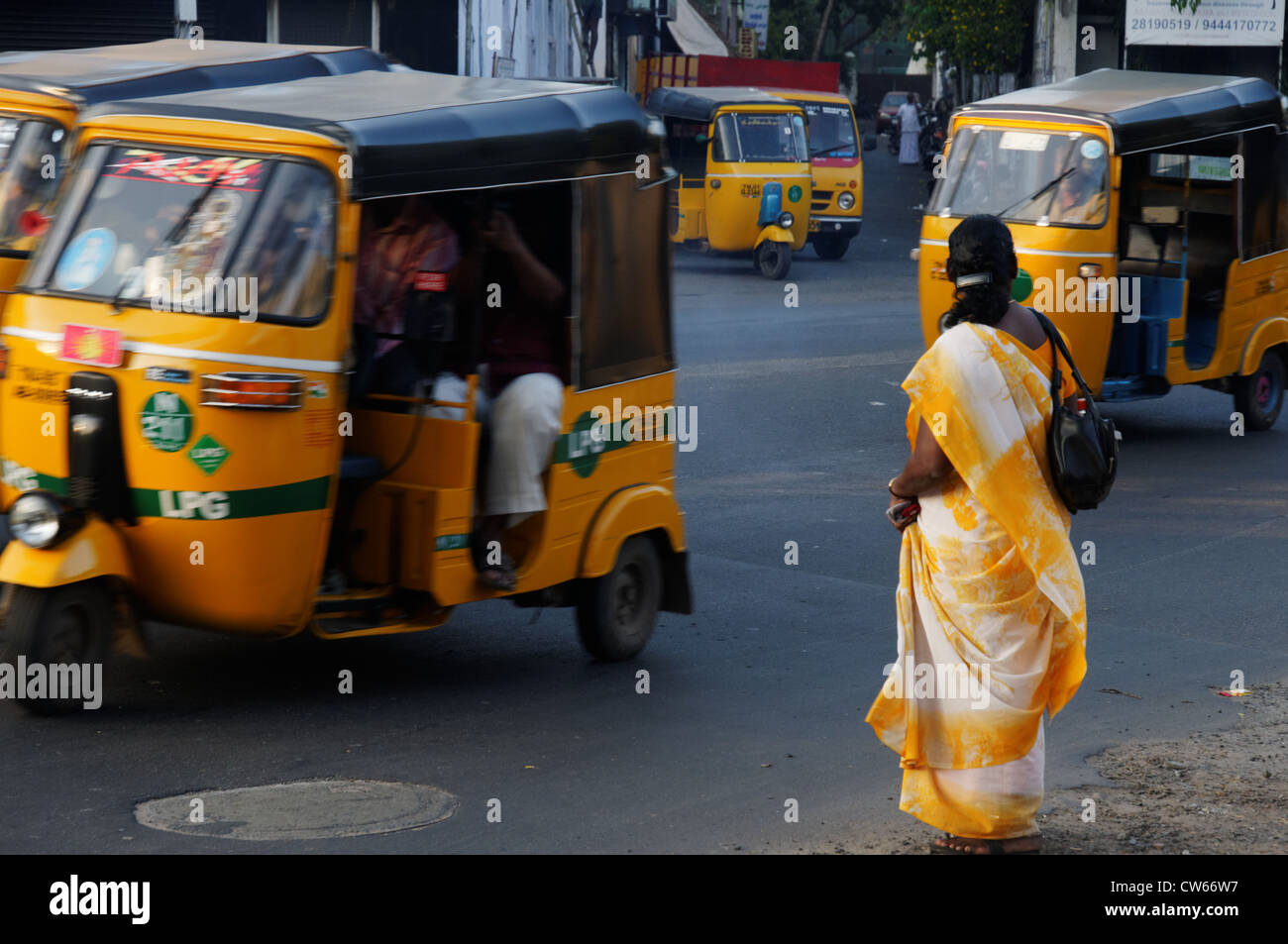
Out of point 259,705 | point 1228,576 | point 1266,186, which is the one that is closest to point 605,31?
point 1266,186

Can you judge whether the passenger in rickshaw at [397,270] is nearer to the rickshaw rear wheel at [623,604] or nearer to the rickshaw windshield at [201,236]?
the rickshaw windshield at [201,236]

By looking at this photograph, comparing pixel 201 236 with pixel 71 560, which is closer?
pixel 71 560

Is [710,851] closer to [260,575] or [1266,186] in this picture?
[260,575]

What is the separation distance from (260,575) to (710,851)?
6.20ft

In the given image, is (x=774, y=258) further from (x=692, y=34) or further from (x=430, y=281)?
Answer: (x=692, y=34)

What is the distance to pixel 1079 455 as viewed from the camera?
477cm

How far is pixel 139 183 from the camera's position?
636cm

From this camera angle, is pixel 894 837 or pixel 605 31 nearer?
pixel 894 837

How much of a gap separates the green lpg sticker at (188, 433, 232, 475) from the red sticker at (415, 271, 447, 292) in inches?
47.9

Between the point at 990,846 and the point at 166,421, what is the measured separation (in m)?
3.04

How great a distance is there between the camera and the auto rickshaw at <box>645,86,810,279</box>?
24219mm

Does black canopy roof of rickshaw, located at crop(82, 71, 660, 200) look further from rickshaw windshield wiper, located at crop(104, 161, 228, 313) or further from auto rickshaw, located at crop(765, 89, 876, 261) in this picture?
auto rickshaw, located at crop(765, 89, 876, 261)

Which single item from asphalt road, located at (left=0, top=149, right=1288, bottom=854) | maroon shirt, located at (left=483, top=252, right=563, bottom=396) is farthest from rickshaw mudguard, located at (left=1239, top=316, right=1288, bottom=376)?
maroon shirt, located at (left=483, top=252, right=563, bottom=396)

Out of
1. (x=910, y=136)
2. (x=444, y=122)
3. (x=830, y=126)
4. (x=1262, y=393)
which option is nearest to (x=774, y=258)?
(x=830, y=126)
